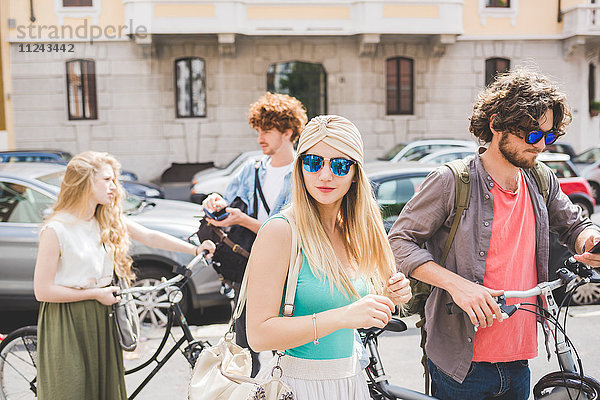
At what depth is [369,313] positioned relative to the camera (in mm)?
1841

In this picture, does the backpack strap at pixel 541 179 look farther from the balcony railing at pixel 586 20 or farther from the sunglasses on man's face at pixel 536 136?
the balcony railing at pixel 586 20

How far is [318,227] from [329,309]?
0.92ft

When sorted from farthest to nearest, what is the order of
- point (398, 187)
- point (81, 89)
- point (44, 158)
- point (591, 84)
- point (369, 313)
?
point (591, 84)
point (81, 89)
point (44, 158)
point (398, 187)
point (369, 313)

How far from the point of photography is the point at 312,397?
2.07m

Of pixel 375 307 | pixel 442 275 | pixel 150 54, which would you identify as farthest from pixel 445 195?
pixel 150 54

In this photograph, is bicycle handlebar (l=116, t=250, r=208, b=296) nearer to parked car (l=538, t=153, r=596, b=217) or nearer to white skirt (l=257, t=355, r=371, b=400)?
white skirt (l=257, t=355, r=371, b=400)

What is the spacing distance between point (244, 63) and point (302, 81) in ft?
6.92

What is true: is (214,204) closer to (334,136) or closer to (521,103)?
(334,136)

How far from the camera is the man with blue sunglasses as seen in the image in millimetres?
2434

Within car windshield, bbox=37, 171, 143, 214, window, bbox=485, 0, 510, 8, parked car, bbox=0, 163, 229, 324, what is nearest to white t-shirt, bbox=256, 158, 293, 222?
parked car, bbox=0, 163, 229, 324

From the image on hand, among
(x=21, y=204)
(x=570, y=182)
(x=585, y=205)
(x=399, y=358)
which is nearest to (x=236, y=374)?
(x=399, y=358)

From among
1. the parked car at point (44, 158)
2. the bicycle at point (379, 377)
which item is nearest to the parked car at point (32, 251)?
the bicycle at point (379, 377)

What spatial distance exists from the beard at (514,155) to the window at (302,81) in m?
18.4

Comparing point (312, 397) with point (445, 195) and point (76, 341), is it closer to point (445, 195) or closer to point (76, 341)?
point (445, 195)
